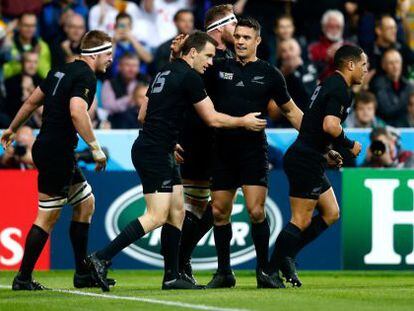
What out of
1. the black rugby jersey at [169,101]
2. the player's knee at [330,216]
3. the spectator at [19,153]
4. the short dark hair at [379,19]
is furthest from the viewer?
the short dark hair at [379,19]

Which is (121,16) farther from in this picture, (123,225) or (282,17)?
(123,225)

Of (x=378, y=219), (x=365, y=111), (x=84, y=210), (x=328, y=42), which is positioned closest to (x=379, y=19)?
(x=328, y=42)

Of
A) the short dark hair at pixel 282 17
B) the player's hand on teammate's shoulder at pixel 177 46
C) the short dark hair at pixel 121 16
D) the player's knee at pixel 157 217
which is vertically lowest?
the player's knee at pixel 157 217

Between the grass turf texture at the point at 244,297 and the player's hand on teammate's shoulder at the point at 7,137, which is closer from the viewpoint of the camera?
the grass turf texture at the point at 244,297

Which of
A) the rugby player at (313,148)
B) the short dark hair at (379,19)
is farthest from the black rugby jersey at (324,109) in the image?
the short dark hair at (379,19)

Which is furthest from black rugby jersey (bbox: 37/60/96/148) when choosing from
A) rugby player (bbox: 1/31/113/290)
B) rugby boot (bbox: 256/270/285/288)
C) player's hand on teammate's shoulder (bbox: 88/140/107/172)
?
rugby boot (bbox: 256/270/285/288)

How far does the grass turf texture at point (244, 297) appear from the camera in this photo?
379 inches

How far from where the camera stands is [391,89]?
1762 cm

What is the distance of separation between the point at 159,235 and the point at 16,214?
164 centimetres

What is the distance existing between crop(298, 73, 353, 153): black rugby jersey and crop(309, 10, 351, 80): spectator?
682cm

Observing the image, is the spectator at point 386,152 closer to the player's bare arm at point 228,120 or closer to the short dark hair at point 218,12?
the short dark hair at point 218,12

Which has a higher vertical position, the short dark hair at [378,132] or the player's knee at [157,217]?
the player's knee at [157,217]

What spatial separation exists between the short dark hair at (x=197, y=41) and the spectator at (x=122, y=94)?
19.6ft

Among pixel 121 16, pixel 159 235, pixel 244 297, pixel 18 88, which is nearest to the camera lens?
pixel 244 297
